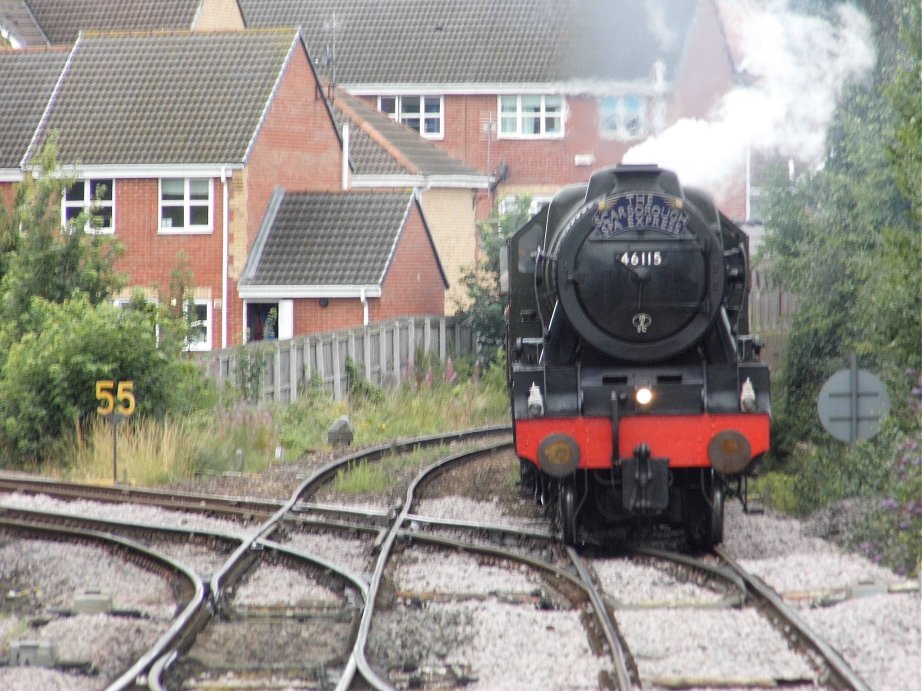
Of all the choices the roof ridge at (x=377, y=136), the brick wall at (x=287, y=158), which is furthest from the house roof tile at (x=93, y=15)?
the brick wall at (x=287, y=158)

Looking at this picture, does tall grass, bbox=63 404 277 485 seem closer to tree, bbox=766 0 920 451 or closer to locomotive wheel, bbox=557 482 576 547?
locomotive wheel, bbox=557 482 576 547

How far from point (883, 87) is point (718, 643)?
517 centimetres

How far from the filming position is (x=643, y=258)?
9.91 m

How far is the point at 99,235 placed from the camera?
2025 cm

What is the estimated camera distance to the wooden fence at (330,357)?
20.8 metres

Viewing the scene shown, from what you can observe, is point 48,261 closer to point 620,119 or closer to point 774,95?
point 774,95

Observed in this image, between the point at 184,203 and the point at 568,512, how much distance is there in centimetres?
1999

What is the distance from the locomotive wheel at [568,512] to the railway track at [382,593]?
13 cm

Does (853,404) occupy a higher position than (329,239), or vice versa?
(329,239)

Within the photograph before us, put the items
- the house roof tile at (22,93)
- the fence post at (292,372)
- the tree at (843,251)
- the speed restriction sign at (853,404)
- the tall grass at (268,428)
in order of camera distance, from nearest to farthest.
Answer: the speed restriction sign at (853,404) < the tree at (843,251) < the tall grass at (268,428) < the fence post at (292,372) < the house roof tile at (22,93)

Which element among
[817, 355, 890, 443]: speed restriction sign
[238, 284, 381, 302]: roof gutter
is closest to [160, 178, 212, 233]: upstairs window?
[238, 284, 381, 302]: roof gutter

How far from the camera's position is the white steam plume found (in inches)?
576

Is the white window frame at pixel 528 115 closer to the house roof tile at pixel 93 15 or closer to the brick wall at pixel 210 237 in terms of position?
the house roof tile at pixel 93 15

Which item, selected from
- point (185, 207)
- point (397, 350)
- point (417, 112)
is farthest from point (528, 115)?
point (397, 350)
